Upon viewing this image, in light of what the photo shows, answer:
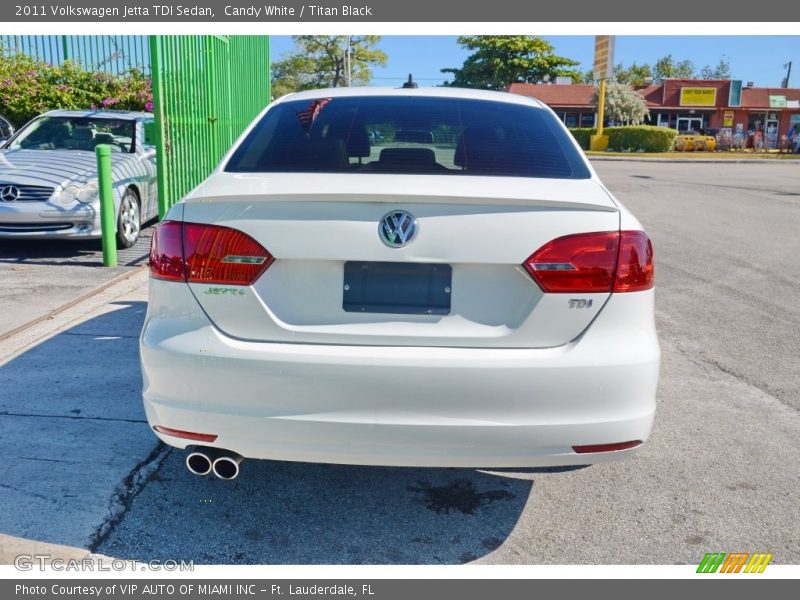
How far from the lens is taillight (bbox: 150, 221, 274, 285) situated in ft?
8.29

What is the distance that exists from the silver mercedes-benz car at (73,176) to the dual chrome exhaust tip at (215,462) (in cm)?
569

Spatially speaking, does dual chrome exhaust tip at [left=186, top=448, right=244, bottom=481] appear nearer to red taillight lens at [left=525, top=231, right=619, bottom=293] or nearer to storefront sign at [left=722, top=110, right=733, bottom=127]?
red taillight lens at [left=525, top=231, right=619, bottom=293]

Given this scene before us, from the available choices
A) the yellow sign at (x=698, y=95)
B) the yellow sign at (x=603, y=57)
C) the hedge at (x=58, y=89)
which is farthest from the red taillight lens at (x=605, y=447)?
the yellow sign at (x=698, y=95)

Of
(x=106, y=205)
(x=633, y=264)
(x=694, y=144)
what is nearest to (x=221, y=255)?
(x=633, y=264)

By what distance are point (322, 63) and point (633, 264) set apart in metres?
67.6

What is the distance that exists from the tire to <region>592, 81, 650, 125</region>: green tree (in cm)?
4670

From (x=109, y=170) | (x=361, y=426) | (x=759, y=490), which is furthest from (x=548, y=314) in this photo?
(x=109, y=170)

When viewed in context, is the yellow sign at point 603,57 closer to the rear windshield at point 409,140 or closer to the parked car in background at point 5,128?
the parked car in background at point 5,128

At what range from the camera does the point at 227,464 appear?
271 cm

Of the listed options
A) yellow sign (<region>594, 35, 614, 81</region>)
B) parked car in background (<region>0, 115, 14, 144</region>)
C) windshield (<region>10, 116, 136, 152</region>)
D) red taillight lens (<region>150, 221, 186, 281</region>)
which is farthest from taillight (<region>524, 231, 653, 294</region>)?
yellow sign (<region>594, 35, 614, 81</region>)

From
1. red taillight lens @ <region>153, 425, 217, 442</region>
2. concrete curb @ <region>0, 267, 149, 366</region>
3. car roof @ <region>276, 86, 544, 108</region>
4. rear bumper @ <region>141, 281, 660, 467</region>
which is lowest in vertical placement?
concrete curb @ <region>0, 267, 149, 366</region>

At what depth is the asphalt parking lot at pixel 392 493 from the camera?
2.88 metres

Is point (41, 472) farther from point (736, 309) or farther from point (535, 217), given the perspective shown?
point (736, 309)

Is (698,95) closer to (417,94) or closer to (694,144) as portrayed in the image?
(694,144)
